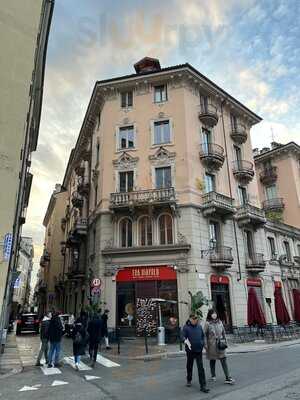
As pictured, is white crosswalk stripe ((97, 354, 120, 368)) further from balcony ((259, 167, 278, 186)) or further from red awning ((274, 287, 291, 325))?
balcony ((259, 167, 278, 186))

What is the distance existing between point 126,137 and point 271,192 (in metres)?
21.0

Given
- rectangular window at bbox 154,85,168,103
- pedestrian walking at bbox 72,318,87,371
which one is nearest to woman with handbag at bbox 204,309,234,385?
pedestrian walking at bbox 72,318,87,371

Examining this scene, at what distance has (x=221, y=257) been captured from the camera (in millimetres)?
22672

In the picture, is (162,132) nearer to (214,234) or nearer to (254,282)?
(214,234)

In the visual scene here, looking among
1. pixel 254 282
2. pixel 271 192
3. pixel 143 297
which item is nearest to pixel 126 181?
pixel 143 297

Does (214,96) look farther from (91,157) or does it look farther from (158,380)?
(158,380)

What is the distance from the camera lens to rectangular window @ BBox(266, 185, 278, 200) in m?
38.5

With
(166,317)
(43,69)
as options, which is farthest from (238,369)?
(43,69)

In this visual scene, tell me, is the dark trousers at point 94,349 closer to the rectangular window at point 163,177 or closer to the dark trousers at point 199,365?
the dark trousers at point 199,365

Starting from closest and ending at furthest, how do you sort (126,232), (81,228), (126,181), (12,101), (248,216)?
(12,101), (126,232), (126,181), (248,216), (81,228)

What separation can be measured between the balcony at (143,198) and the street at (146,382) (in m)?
11.4

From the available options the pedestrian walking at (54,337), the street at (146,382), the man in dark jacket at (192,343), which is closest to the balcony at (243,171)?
the street at (146,382)

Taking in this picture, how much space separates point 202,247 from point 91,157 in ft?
45.1

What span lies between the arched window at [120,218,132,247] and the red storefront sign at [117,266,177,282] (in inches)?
75.6
